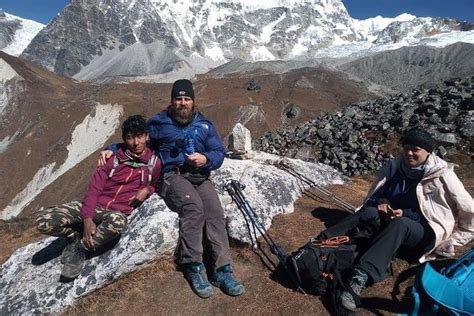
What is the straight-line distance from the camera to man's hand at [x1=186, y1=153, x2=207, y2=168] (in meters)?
6.55

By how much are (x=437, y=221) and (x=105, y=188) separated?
4986mm

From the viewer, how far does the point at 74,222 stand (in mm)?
6309

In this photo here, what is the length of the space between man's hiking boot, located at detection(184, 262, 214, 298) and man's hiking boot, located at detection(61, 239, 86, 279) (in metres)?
1.65

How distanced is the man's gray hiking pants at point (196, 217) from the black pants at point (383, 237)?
1.65 meters

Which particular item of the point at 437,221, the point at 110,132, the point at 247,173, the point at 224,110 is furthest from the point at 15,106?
the point at 437,221

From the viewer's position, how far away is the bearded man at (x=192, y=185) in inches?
→ 250

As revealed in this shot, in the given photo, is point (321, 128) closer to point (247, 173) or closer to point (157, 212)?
point (247, 173)

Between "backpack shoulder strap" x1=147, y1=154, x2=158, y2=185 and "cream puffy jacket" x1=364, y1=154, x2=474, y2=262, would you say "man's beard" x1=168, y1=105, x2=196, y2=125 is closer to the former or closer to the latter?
"backpack shoulder strap" x1=147, y1=154, x2=158, y2=185

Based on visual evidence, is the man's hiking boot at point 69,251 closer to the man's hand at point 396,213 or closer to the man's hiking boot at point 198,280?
the man's hiking boot at point 198,280

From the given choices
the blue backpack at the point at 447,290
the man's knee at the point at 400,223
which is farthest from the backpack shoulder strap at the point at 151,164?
the blue backpack at the point at 447,290

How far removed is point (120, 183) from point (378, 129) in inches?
415

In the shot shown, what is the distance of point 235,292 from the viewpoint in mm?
6195

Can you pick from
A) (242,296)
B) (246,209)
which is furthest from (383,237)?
(246,209)

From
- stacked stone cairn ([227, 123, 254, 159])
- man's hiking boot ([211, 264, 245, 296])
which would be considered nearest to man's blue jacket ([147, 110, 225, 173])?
man's hiking boot ([211, 264, 245, 296])
